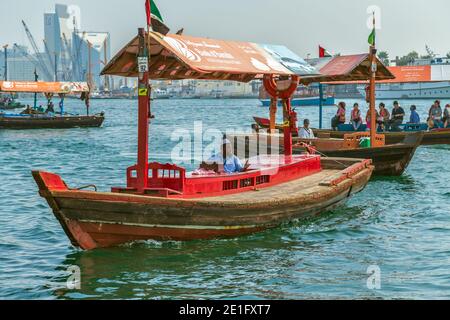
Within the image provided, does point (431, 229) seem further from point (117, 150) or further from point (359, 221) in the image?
point (117, 150)

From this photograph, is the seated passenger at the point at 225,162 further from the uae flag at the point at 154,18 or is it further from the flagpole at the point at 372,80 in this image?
the flagpole at the point at 372,80

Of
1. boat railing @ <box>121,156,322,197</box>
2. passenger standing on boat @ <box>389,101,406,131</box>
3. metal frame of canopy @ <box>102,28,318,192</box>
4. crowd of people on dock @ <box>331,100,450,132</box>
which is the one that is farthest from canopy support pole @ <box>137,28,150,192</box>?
passenger standing on boat @ <box>389,101,406,131</box>

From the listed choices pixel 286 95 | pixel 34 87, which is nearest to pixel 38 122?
pixel 34 87

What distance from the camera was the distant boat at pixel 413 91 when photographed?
138000 millimetres

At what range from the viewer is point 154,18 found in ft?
43.3

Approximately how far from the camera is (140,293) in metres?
11.3

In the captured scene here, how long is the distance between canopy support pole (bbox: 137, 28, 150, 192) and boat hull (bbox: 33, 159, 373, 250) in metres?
0.67

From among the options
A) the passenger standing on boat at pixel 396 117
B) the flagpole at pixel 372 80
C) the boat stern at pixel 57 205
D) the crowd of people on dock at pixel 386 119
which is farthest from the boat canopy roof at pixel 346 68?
the boat stern at pixel 57 205

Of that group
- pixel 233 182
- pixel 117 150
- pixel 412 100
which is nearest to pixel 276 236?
pixel 233 182

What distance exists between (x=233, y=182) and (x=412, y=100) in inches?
5414

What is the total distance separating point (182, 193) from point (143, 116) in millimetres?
1528

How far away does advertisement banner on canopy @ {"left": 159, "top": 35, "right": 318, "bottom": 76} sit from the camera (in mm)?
13391

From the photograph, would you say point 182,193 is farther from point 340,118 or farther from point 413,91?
point 413,91

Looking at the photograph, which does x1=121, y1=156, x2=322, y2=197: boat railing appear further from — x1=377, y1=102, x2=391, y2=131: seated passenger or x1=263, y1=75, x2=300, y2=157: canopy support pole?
x1=377, y1=102, x2=391, y2=131: seated passenger
